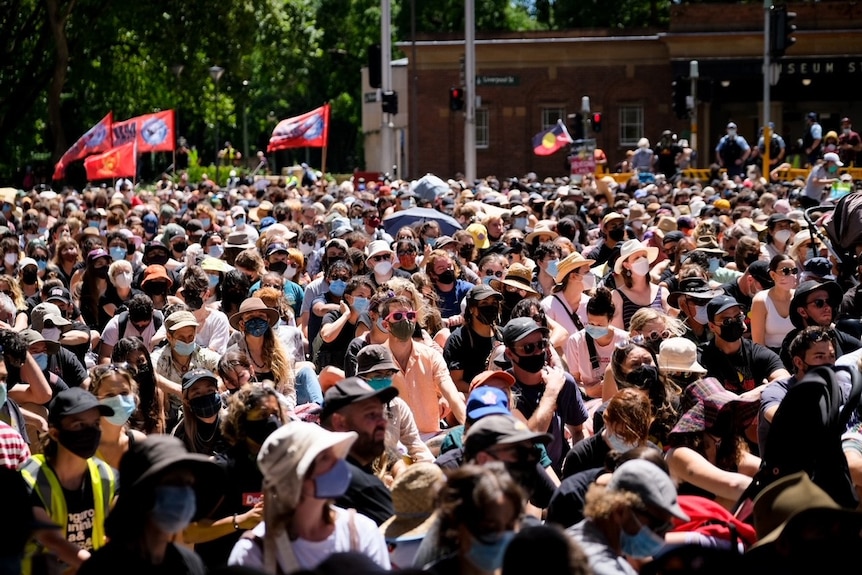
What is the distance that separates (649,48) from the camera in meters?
55.0

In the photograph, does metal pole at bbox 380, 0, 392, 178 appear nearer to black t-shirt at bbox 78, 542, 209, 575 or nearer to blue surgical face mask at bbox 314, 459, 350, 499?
blue surgical face mask at bbox 314, 459, 350, 499

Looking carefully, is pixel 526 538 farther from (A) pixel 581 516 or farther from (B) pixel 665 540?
(A) pixel 581 516

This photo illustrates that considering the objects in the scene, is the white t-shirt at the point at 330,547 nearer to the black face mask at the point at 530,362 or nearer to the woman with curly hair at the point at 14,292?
the black face mask at the point at 530,362

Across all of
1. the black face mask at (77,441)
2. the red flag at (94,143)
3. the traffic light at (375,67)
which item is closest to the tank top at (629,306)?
the black face mask at (77,441)

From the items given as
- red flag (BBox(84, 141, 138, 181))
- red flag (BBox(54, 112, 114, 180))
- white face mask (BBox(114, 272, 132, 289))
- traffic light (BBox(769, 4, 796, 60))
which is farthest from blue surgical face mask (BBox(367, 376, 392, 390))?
red flag (BBox(54, 112, 114, 180))

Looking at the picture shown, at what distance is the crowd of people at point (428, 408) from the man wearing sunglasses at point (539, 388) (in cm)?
2

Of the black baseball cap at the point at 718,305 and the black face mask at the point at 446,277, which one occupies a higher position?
the black baseball cap at the point at 718,305

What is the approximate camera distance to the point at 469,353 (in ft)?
31.2

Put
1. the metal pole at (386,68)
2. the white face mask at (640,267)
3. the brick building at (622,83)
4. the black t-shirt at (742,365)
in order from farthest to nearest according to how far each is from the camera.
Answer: the brick building at (622,83), the metal pole at (386,68), the white face mask at (640,267), the black t-shirt at (742,365)

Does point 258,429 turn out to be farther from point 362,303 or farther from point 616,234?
point 616,234

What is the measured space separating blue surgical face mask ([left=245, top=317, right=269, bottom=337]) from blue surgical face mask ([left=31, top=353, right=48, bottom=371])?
1297 mm

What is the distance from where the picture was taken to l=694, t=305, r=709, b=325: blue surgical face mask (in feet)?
32.2

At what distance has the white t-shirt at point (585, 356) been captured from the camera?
31.8ft

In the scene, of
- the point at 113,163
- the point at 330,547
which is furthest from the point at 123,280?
the point at 113,163
